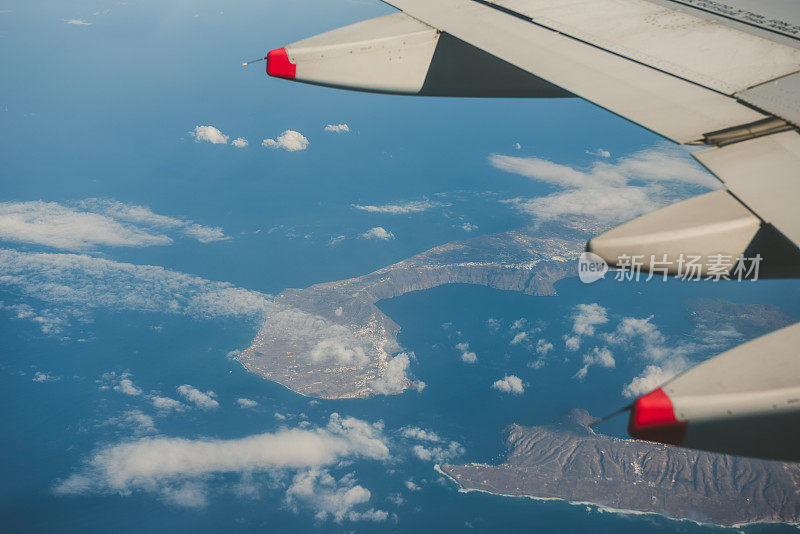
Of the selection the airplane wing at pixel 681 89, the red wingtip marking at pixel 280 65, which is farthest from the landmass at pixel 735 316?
the red wingtip marking at pixel 280 65

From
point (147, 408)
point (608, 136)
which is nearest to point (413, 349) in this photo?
point (147, 408)

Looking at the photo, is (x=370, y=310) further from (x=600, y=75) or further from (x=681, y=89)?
(x=681, y=89)

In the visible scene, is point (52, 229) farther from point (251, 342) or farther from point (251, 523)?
point (251, 523)

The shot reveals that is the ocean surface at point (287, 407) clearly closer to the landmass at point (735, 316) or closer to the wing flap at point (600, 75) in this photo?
the landmass at point (735, 316)

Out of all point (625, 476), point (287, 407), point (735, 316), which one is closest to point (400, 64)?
point (625, 476)

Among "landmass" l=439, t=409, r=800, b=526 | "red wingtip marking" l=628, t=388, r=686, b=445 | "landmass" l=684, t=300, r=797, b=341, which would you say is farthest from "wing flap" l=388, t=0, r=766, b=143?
"landmass" l=684, t=300, r=797, b=341

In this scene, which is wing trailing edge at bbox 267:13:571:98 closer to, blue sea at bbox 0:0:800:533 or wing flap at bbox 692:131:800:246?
wing flap at bbox 692:131:800:246
